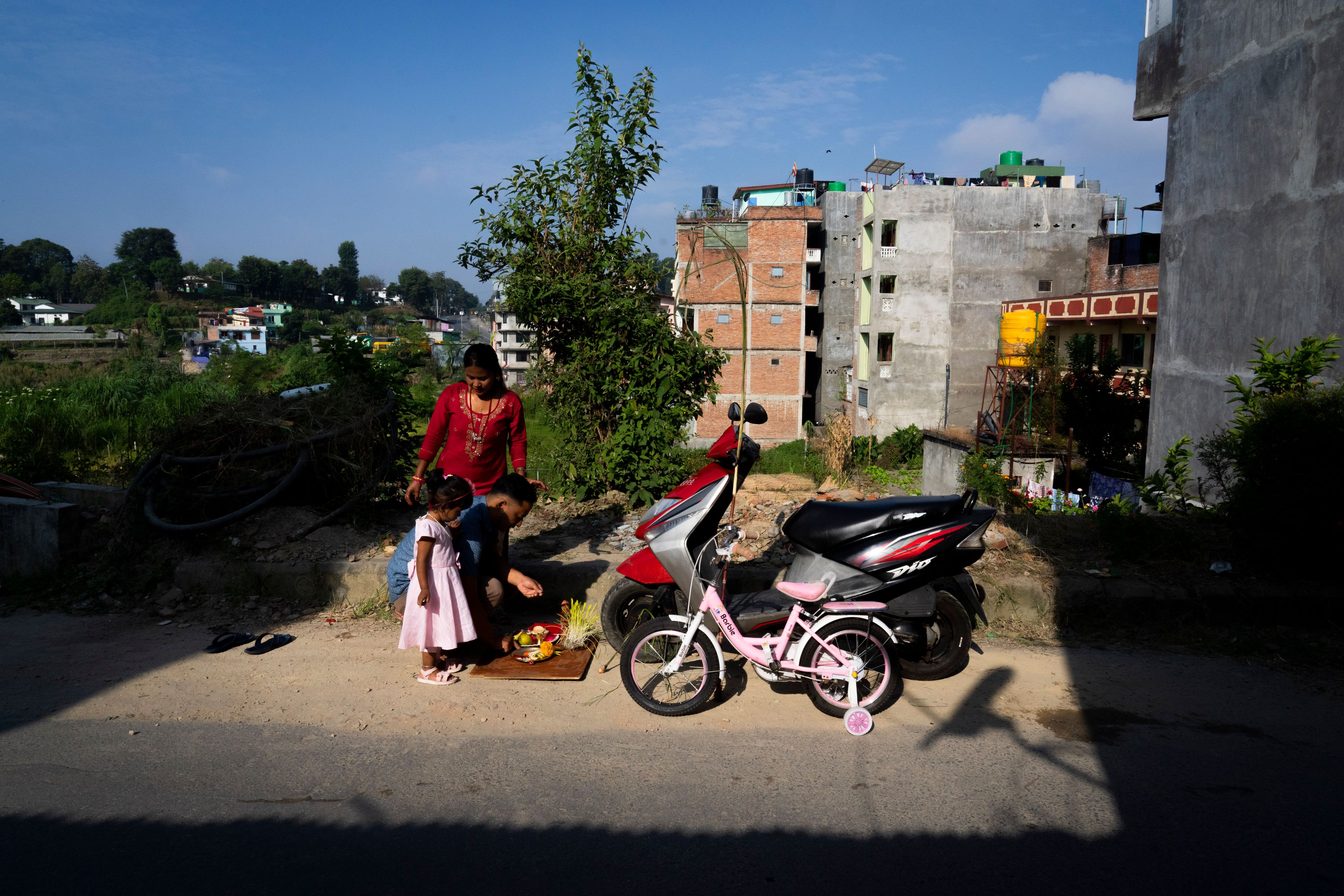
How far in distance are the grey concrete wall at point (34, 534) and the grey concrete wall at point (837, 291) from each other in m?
40.0

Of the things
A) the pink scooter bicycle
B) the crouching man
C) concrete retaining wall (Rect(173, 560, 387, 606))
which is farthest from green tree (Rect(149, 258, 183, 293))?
the pink scooter bicycle

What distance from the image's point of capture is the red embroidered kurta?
504 centimetres

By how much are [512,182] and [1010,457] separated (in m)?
18.1

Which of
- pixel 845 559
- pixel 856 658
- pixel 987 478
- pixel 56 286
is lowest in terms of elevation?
pixel 987 478

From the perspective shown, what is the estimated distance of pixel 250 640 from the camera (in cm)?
490

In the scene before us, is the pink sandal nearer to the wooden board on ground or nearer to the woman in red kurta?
the wooden board on ground

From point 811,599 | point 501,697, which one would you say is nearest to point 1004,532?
point 811,599

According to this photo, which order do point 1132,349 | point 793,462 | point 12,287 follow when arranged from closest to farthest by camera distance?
1. point 1132,349
2. point 793,462
3. point 12,287

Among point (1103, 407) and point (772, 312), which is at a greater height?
point (772, 312)

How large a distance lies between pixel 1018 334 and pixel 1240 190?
1918 centimetres

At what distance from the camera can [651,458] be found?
7262mm

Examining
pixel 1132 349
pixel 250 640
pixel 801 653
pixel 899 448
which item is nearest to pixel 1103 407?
pixel 1132 349

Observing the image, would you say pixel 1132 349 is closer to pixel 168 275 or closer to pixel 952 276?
pixel 952 276

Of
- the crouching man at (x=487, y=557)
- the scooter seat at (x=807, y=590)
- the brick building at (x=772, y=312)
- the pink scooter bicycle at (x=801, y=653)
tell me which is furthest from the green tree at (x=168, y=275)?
the scooter seat at (x=807, y=590)
